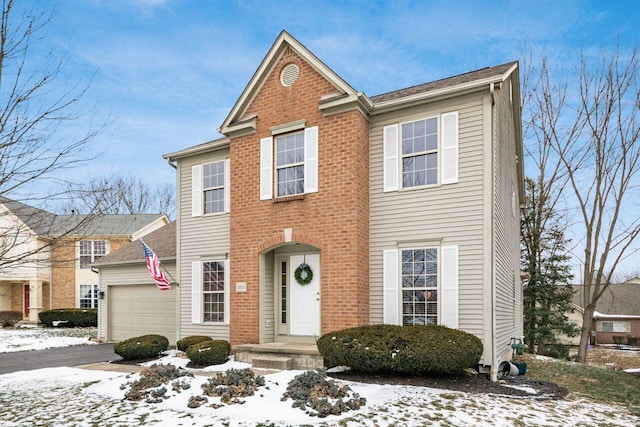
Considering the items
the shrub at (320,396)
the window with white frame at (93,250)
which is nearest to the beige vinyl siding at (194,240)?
the shrub at (320,396)

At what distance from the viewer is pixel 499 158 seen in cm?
1084

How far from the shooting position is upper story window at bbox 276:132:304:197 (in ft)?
38.3

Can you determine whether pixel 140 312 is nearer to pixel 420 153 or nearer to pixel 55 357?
pixel 55 357

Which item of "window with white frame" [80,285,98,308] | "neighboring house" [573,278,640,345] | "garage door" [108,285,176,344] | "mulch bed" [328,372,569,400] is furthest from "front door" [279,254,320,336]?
"neighboring house" [573,278,640,345]

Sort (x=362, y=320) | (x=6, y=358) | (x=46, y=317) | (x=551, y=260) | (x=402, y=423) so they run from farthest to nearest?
(x=46, y=317)
(x=551, y=260)
(x=6, y=358)
(x=362, y=320)
(x=402, y=423)

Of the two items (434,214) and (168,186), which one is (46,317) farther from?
(434,214)

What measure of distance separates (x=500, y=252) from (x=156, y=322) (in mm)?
11187

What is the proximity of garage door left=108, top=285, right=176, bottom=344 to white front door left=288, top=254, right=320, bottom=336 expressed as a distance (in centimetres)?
550

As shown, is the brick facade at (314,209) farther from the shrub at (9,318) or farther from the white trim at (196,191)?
the shrub at (9,318)

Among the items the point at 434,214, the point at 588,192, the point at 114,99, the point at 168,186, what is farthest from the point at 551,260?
the point at 168,186

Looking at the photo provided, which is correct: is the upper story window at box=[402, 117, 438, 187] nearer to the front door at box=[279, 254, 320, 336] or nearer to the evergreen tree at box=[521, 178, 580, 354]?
the front door at box=[279, 254, 320, 336]

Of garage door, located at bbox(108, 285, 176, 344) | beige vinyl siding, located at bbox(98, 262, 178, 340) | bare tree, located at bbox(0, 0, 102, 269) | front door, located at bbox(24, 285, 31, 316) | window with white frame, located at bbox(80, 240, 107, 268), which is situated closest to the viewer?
bare tree, located at bbox(0, 0, 102, 269)

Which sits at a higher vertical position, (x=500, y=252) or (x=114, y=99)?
(x=114, y=99)

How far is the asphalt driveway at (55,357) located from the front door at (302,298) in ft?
16.1
